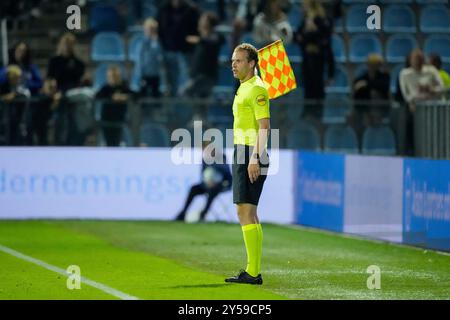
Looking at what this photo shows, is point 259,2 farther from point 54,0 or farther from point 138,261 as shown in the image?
point 138,261

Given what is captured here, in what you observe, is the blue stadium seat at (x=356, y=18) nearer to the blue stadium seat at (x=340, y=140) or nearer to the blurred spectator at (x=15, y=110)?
the blue stadium seat at (x=340, y=140)

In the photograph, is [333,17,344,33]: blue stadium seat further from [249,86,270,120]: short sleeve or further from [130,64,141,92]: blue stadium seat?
[249,86,270,120]: short sleeve

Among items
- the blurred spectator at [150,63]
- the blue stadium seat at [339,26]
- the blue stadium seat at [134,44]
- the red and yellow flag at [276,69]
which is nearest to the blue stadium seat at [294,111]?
the blurred spectator at [150,63]

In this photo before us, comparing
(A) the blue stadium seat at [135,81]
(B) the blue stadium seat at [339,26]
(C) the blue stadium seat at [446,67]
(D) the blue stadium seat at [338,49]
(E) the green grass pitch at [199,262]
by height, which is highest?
(B) the blue stadium seat at [339,26]

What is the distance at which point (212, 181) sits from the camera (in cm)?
1919

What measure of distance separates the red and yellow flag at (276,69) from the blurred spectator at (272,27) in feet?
29.5

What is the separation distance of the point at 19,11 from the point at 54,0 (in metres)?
1.06

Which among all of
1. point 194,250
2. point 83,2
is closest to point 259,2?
Answer: point 83,2

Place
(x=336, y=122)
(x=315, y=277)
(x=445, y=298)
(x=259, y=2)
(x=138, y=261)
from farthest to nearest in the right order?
1. (x=259, y=2)
2. (x=336, y=122)
3. (x=138, y=261)
4. (x=315, y=277)
5. (x=445, y=298)

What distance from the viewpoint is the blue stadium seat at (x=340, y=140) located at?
18922 mm

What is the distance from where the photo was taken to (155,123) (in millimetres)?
18906

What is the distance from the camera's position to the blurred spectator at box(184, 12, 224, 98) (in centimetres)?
2067

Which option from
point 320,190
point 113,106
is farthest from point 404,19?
point 113,106

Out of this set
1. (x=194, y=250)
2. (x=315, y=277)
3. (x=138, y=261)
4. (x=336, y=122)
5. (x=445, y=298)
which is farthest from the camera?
(x=336, y=122)
